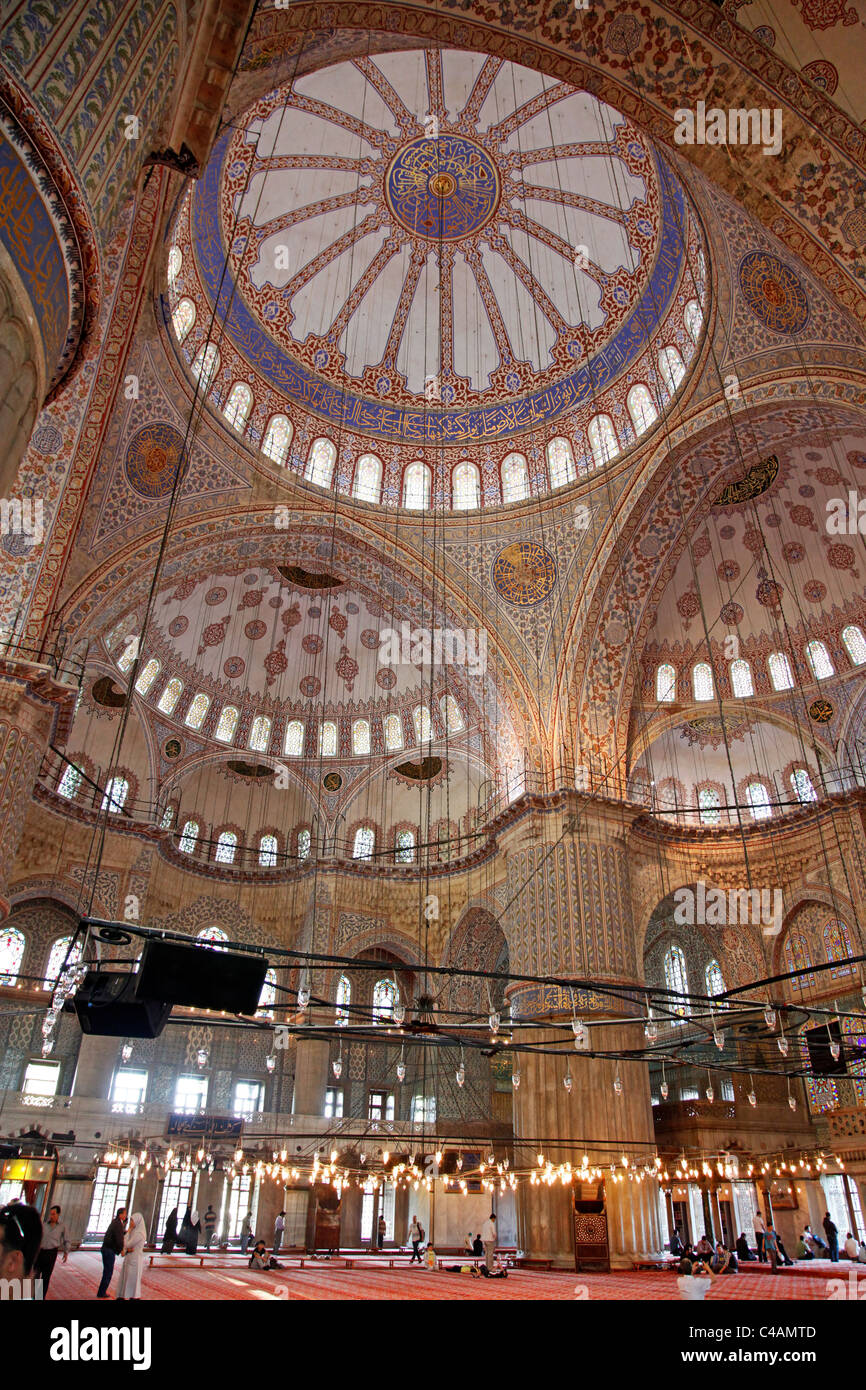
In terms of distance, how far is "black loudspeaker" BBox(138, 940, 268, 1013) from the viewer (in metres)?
6.11

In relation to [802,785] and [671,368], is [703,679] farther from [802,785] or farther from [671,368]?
[671,368]

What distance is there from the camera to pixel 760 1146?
17.4 meters

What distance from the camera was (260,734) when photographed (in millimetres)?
20156

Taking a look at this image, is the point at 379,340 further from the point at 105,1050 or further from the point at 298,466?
the point at 105,1050

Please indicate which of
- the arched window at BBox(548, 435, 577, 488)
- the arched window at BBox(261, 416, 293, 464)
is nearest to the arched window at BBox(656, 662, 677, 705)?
the arched window at BBox(548, 435, 577, 488)

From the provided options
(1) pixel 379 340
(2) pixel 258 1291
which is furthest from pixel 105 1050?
(1) pixel 379 340

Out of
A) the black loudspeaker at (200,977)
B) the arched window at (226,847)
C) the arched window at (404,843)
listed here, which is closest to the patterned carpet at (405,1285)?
the black loudspeaker at (200,977)

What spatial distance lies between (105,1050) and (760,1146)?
44.7 ft

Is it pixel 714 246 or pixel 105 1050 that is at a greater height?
pixel 714 246

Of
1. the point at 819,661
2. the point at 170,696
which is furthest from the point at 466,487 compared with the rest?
the point at 170,696

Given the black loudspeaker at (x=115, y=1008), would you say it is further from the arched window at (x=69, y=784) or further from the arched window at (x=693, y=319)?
the arched window at (x=693, y=319)

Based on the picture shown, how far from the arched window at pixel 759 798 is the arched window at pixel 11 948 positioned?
15777mm
